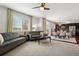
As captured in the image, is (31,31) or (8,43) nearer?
(8,43)

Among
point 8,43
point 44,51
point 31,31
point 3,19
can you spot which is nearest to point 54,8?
point 44,51

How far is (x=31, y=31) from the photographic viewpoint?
29.7 feet

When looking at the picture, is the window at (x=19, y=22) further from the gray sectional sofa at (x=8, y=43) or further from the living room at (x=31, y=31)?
the gray sectional sofa at (x=8, y=43)

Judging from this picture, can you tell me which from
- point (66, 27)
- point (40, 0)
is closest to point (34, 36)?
point (40, 0)

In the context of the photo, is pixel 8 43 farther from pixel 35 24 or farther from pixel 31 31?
pixel 35 24

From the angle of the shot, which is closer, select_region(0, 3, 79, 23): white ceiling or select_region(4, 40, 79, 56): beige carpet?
select_region(4, 40, 79, 56): beige carpet

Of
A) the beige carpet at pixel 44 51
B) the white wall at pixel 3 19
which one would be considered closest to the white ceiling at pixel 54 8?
the white wall at pixel 3 19

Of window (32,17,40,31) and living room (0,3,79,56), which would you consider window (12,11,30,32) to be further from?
window (32,17,40,31)

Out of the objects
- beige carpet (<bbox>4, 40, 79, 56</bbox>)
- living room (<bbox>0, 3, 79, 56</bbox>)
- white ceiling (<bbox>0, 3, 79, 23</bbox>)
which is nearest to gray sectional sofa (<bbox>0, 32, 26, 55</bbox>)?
living room (<bbox>0, 3, 79, 56</bbox>)

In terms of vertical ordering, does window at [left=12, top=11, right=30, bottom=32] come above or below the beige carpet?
above

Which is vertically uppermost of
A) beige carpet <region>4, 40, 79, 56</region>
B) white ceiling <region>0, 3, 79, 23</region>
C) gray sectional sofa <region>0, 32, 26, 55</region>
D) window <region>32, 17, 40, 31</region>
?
white ceiling <region>0, 3, 79, 23</region>

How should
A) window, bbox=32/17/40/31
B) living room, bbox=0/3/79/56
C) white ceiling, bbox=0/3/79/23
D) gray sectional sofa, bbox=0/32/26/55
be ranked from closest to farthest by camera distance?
gray sectional sofa, bbox=0/32/26/55
living room, bbox=0/3/79/56
white ceiling, bbox=0/3/79/23
window, bbox=32/17/40/31

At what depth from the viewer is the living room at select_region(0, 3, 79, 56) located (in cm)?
454

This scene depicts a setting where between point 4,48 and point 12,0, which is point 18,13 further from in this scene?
point 4,48
